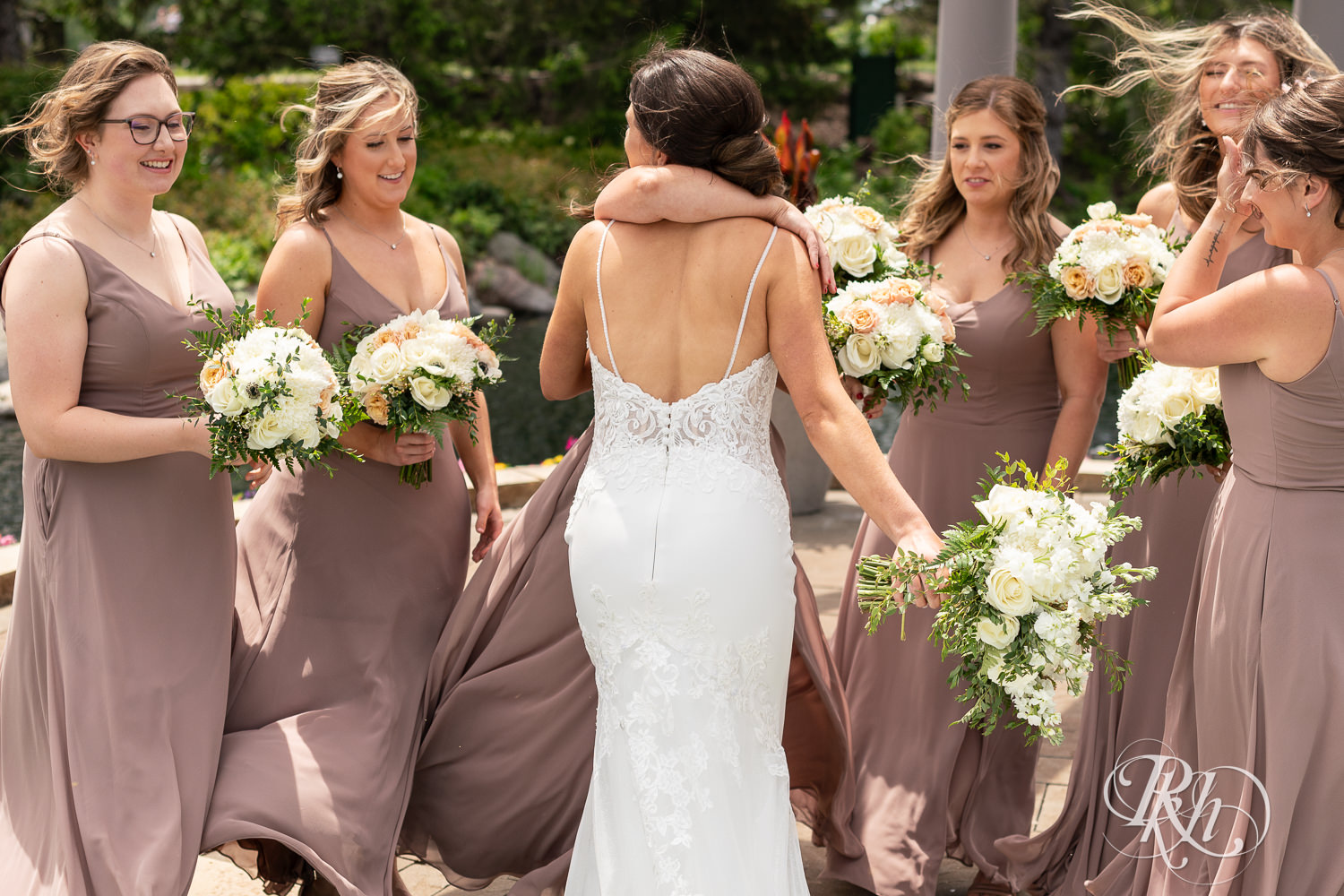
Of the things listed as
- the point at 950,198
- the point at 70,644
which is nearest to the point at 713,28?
the point at 950,198

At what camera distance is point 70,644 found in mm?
3266

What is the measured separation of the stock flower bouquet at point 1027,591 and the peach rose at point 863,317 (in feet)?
2.58

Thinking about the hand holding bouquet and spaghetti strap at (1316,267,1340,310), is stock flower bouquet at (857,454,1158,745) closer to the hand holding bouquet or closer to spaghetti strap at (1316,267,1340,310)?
spaghetti strap at (1316,267,1340,310)

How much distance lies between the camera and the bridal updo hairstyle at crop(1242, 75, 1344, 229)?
9.51ft

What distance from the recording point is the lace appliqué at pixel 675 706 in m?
2.95

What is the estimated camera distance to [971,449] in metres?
4.16

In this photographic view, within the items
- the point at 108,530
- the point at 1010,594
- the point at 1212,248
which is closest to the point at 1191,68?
the point at 1212,248

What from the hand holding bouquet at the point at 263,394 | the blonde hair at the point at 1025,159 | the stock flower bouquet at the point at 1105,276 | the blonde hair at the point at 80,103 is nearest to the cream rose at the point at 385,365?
the hand holding bouquet at the point at 263,394

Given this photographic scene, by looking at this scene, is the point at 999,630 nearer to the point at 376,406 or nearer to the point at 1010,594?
the point at 1010,594

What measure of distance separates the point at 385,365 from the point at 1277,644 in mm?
2373

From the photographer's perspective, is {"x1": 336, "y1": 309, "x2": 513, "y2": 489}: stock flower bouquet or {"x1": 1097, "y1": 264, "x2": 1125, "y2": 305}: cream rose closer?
{"x1": 336, "y1": 309, "x2": 513, "y2": 489}: stock flower bouquet

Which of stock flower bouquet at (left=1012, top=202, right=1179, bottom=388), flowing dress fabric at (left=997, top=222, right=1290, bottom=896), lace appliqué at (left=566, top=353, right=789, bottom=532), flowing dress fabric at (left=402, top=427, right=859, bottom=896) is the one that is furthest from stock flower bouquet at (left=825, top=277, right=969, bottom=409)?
flowing dress fabric at (left=997, top=222, right=1290, bottom=896)

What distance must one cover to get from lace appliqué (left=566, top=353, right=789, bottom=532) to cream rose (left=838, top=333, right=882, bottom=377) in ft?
1.60

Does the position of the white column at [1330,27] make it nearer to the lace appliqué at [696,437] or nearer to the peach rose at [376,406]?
the lace appliqué at [696,437]
